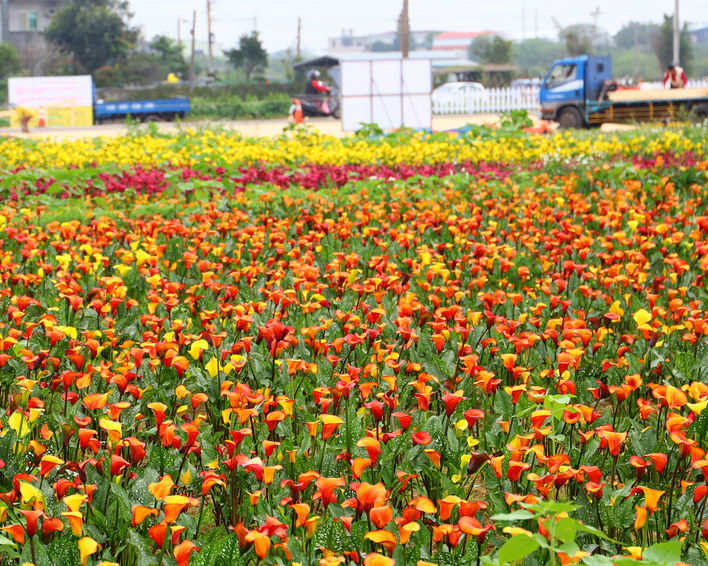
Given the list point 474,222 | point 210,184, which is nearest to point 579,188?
point 474,222

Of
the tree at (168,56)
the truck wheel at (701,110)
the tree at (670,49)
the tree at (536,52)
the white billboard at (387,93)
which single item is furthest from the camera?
the tree at (536,52)

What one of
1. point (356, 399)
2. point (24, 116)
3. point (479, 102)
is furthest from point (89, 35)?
point (356, 399)

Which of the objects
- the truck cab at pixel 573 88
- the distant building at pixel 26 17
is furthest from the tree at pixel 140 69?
the truck cab at pixel 573 88

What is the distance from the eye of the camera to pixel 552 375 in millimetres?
2836

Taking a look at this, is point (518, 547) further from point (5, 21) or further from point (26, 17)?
point (26, 17)

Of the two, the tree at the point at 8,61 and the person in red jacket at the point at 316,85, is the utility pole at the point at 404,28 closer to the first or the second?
the person in red jacket at the point at 316,85

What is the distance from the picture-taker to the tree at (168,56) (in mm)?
56000

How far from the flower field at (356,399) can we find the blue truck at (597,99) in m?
18.0

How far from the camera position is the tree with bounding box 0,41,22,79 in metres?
44.9

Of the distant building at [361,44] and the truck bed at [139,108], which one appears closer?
the truck bed at [139,108]

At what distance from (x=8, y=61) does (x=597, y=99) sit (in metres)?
37.4

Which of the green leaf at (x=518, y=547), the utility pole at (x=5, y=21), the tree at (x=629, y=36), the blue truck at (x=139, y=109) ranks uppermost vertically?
the tree at (x=629, y=36)

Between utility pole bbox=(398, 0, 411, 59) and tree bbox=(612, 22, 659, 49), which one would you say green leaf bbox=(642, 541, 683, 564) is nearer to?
utility pole bbox=(398, 0, 411, 59)

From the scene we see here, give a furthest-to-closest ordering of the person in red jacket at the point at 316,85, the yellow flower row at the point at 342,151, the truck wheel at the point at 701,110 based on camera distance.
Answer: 1. the person in red jacket at the point at 316,85
2. the truck wheel at the point at 701,110
3. the yellow flower row at the point at 342,151
